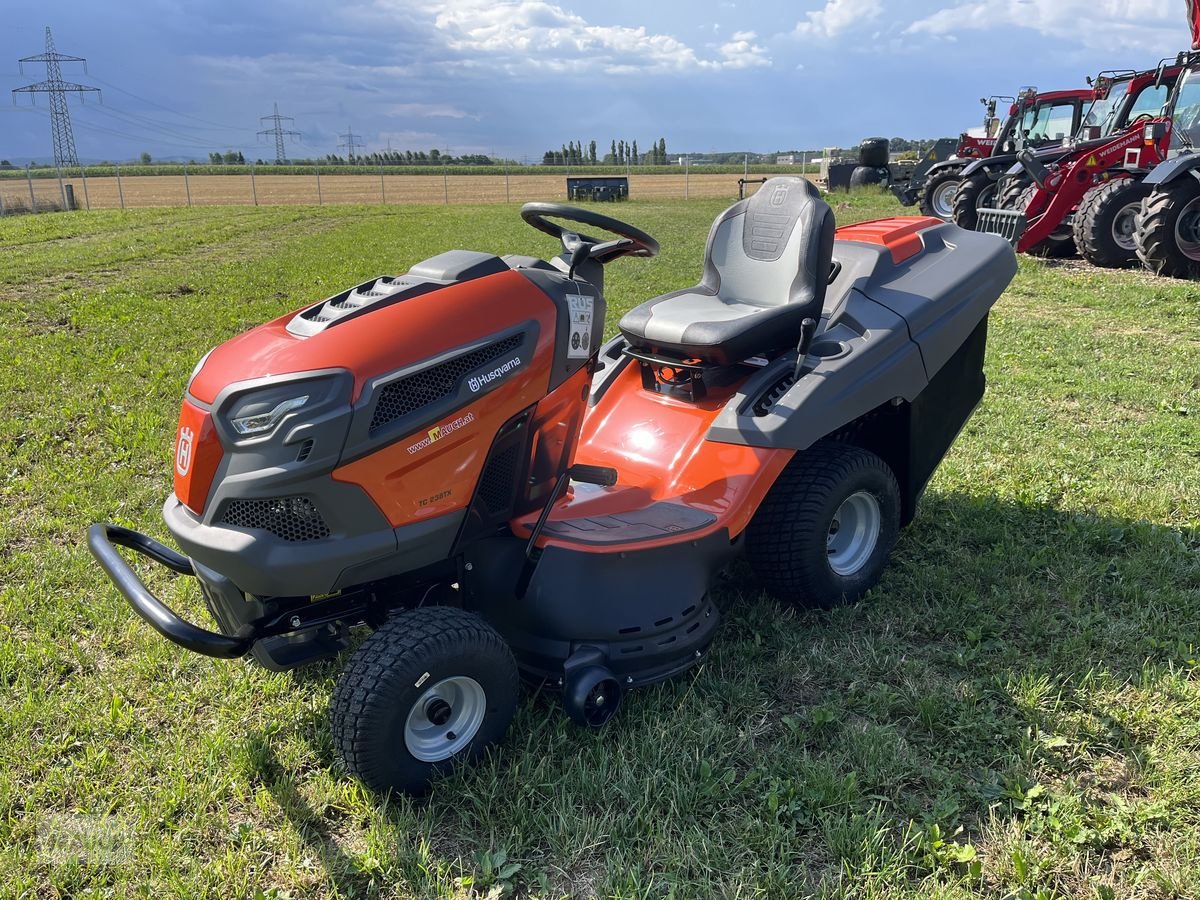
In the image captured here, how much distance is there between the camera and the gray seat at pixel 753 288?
2.96m

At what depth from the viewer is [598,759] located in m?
2.33

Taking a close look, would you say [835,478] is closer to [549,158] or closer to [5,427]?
[5,427]

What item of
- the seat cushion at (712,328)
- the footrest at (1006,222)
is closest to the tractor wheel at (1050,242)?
the footrest at (1006,222)

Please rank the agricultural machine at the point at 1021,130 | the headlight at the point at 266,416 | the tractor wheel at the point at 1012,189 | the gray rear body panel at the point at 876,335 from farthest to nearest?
the agricultural machine at the point at 1021,130 < the tractor wheel at the point at 1012,189 < the gray rear body panel at the point at 876,335 < the headlight at the point at 266,416

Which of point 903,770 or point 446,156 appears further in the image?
point 446,156

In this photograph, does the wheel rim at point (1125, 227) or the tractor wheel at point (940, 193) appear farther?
the tractor wheel at point (940, 193)

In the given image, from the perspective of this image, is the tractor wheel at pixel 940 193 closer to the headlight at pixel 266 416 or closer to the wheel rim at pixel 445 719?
the wheel rim at pixel 445 719

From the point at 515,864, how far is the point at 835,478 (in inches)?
60.1

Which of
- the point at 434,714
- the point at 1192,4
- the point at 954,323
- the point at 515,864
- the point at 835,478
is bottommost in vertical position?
the point at 515,864

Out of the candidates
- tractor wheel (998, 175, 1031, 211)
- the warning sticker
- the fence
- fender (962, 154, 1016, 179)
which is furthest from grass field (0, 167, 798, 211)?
the warning sticker

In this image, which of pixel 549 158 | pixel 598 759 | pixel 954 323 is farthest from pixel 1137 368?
pixel 549 158

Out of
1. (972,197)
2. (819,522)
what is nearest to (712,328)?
(819,522)

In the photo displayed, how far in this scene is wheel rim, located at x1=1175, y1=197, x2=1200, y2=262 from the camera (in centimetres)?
864

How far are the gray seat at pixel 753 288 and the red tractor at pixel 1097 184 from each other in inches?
289
